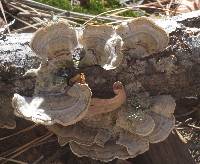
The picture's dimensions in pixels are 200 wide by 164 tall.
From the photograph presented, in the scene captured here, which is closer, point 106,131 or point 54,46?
point 54,46

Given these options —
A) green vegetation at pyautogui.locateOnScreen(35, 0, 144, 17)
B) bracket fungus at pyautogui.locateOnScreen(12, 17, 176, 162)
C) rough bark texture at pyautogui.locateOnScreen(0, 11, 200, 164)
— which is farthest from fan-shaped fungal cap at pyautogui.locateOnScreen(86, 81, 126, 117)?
green vegetation at pyautogui.locateOnScreen(35, 0, 144, 17)

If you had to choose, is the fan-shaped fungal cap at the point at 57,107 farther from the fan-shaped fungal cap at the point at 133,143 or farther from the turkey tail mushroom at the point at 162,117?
the turkey tail mushroom at the point at 162,117

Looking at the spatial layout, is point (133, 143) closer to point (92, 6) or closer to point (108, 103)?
point (108, 103)

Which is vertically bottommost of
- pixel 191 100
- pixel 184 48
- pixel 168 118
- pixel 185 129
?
pixel 185 129

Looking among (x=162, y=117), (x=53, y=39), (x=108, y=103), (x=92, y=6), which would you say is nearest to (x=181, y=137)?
(x=162, y=117)

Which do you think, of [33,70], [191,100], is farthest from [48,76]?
[191,100]

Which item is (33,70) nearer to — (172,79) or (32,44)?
(32,44)
